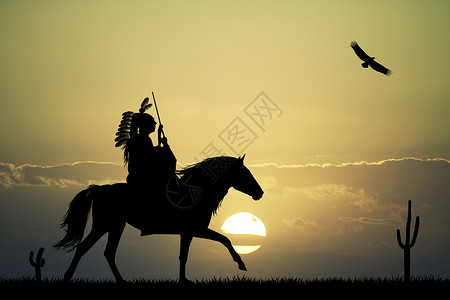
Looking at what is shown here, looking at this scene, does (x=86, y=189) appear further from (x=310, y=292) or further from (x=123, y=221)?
(x=310, y=292)

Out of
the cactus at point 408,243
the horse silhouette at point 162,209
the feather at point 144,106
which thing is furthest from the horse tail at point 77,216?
the cactus at point 408,243

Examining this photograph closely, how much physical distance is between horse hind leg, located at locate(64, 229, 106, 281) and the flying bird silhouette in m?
7.58

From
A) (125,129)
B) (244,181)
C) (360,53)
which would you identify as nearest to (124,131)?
(125,129)

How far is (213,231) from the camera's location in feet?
43.5

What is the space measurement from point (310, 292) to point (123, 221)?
13.7 ft

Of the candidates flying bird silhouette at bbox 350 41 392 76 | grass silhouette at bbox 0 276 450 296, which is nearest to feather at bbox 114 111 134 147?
grass silhouette at bbox 0 276 450 296

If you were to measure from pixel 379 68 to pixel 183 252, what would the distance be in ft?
21.9

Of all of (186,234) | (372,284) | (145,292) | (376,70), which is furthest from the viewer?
(376,70)

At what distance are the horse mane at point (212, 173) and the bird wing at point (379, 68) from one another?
4649 mm

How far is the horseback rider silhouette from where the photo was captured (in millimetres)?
12930

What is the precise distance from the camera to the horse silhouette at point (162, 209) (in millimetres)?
13078

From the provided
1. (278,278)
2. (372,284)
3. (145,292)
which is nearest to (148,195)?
(145,292)

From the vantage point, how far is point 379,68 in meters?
15.4

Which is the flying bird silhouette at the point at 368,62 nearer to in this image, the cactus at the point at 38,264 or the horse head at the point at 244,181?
the horse head at the point at 244,181
